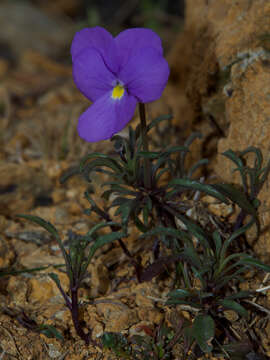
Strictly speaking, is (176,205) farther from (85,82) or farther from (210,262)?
(85,82)

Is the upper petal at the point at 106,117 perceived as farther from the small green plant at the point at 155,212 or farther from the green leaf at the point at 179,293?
the green leaf at the point at 179,293

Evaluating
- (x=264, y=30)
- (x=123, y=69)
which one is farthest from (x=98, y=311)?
(x=264, y=30)

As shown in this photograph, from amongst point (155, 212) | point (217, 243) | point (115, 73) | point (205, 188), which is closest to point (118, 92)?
point (115, 73)

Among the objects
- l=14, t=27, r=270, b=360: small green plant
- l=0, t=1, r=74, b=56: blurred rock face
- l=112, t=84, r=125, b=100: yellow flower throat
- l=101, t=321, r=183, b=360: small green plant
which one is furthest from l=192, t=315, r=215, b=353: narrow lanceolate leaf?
l=0, t=1, r=74, b=56: blurred rock face

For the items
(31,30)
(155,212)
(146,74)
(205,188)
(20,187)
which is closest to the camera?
(146,74)

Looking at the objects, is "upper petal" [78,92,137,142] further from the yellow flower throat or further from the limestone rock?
the limestone rock

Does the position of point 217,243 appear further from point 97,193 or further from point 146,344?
point 97,193
